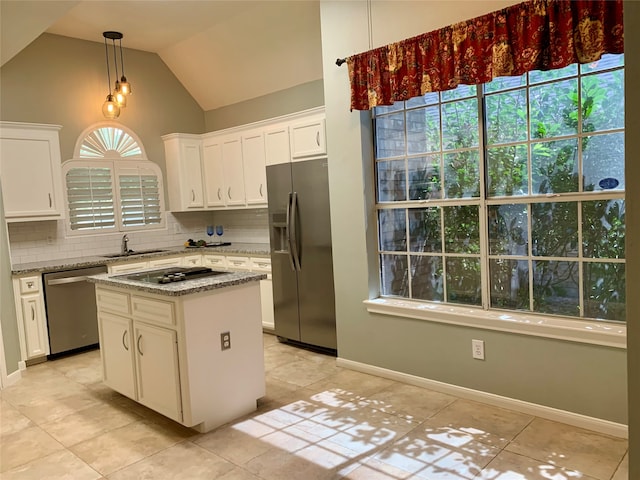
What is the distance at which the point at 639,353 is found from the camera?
40.0 inches

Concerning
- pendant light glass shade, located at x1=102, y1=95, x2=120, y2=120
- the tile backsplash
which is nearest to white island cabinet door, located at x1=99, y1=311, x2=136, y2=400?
the tile backsplash

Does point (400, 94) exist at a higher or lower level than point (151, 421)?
higher

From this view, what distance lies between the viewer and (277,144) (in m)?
5.13

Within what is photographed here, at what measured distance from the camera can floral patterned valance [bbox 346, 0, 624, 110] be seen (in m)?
2.53

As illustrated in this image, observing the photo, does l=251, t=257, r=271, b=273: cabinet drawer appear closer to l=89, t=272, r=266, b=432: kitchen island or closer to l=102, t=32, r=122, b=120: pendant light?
l=89, t=272, r=266, b=432: kitchen island

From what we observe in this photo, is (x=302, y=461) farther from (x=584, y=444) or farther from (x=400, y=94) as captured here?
(x=400, y=94)

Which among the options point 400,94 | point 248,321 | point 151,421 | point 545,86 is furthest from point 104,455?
point 545,86

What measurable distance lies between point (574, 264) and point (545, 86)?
1.08 metres

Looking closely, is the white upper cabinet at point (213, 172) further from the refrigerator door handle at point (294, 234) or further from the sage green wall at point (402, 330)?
the sage green wall at point (402, 330)

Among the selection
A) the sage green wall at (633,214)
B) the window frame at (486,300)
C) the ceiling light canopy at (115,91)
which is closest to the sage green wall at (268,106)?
the ceiling light canopy at (115,91)

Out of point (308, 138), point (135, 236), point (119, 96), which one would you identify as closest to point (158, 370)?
point (308, 138)

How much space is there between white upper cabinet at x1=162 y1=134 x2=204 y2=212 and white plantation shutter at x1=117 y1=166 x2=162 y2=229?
0.62 ft

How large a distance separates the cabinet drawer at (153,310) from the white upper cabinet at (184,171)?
2.96 m

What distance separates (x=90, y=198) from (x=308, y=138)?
262 cm
